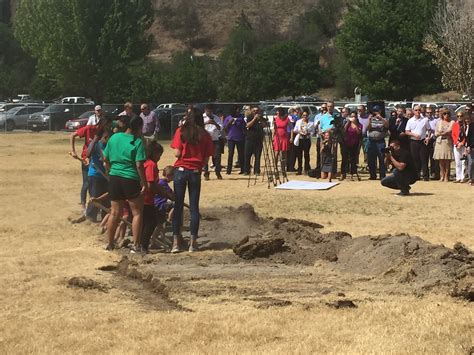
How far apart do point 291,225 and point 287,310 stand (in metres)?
5.45

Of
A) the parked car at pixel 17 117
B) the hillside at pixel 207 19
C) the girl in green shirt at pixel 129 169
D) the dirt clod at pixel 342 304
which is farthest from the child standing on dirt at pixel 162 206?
the hillside at pixel 207 19

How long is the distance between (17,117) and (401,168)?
35430 mm

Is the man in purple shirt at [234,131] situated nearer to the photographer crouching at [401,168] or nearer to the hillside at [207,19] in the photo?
the photographer crouching at [401,168]

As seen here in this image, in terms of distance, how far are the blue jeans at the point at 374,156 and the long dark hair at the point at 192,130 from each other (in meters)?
10.4

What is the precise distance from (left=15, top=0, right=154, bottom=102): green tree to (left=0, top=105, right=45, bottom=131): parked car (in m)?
2.47

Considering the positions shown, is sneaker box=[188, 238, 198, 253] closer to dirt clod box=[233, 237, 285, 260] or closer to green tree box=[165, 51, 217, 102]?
dirt clod box=[233, 237, 285, 260]

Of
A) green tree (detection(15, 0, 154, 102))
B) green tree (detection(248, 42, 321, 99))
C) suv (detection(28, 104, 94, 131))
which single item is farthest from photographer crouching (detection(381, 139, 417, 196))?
green tree (detection(248, 42, 321, 99))

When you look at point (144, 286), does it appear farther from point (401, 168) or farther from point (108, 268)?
point (401, 168)

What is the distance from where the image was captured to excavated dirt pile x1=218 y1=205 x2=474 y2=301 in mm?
9133

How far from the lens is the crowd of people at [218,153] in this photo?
36.9ft

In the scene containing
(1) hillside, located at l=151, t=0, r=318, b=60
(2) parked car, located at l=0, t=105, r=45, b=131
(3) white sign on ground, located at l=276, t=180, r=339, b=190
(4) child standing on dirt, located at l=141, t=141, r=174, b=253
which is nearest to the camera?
(4) child standing on dirt, located at l=141, t=141, r=174, b=253

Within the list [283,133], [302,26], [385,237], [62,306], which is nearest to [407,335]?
[62,306]

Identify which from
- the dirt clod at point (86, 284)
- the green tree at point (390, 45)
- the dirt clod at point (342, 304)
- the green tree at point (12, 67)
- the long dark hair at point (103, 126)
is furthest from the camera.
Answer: the green tree at point (12, 67)

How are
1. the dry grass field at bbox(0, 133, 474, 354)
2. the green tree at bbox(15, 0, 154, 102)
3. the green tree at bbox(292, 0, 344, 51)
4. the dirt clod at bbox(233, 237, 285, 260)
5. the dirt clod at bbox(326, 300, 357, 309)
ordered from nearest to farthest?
1. the dry grass field at bbox(0, 133, 474, 354)
2. the dirt clod at bbox(326, 300, 357, 309)
3. the dirt clod at bbox(233, 237, 285, 260)
4. the green tree at bbox(15, 0, 154, 102)
5. the green tree at bbox(292, 0, 344, 51)
